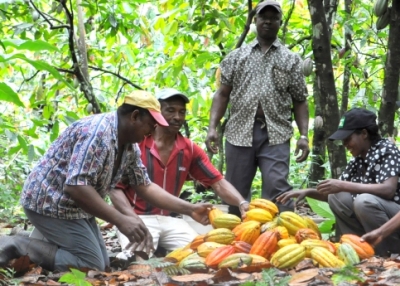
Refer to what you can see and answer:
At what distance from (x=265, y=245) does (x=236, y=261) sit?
Answer: 0.24 meters

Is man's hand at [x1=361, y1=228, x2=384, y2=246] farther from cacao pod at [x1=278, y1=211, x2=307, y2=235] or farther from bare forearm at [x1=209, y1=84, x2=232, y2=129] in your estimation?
bare forearm at [x1=209, y1=84, x2=232, y2=129]

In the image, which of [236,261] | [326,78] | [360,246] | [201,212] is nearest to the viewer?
[236,261]

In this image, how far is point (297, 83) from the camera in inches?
185

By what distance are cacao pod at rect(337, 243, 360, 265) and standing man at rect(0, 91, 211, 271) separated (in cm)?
99

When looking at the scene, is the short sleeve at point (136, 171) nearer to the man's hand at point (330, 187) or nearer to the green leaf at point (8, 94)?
the green leaf at point (8, 94)

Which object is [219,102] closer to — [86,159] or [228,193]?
[228,193]

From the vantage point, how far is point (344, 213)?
397 cm

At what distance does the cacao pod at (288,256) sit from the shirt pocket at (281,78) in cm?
172

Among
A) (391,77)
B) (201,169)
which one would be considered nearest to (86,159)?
(201,169)

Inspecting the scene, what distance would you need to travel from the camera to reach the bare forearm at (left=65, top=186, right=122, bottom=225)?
331 cm

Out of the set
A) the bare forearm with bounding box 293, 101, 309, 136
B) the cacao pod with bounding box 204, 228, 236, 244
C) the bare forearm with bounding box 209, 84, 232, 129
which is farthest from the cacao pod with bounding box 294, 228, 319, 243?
the bare forearm with bounding box 209, 84, 232, 129

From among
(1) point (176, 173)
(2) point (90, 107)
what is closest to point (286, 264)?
(1) point (176, 173)

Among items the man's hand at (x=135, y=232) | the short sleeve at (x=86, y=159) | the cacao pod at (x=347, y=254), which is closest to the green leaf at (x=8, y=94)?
the short sleeve at (x=86, y=159)

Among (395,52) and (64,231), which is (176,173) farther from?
(395,52)
